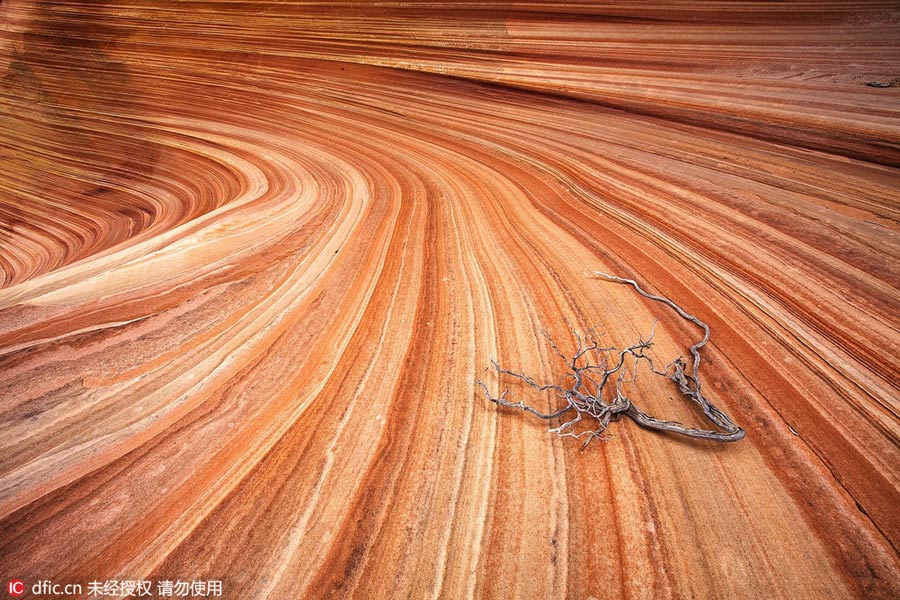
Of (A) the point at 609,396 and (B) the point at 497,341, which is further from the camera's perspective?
(B) the point at 497,341

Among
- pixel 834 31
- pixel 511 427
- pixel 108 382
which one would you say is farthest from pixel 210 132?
pixel 834 31

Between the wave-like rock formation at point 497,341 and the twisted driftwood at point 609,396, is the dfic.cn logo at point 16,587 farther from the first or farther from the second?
the twisted driftwood at point 609,396

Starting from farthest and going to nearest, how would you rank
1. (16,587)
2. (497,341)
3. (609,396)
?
1. (497,341)
2. (609,396)
3. (16,587)

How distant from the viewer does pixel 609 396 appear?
0.66 metres

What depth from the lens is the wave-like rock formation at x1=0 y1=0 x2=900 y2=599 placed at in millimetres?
481

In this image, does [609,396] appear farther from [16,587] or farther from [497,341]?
[16,587]

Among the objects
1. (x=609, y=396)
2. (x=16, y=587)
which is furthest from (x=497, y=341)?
(x=16, y=587)

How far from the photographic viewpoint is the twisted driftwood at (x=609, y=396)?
0.59 meters

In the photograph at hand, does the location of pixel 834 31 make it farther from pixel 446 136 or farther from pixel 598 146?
pixel 446 136

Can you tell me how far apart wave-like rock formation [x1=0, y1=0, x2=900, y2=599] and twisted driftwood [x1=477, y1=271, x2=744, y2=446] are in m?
0.02

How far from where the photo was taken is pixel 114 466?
56 cm

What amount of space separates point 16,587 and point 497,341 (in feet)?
2.37

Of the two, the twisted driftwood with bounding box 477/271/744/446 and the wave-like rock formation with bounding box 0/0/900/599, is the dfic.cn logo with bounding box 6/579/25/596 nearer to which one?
the wave-like rock formation with bounding box 0/0/900/599

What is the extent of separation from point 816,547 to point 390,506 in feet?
1.71
